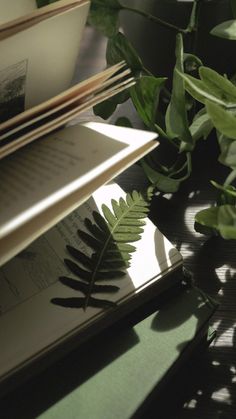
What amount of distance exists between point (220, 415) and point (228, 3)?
1.17 feet

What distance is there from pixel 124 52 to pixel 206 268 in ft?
0.68

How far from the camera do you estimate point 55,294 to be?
35 cm

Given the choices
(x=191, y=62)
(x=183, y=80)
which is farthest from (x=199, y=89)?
(x=191, y=62)

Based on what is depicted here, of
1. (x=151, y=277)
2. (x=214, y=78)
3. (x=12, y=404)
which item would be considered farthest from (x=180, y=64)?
(x=12, y=404)

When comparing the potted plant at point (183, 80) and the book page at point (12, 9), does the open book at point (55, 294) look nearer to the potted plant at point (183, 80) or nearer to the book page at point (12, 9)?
the potted plant at point (183, 80)

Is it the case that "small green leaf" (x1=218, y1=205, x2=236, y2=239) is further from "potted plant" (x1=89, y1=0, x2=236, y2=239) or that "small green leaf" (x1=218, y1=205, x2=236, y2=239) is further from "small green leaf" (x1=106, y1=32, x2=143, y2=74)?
"small green leaf" (x1=106, y1=32, x2=143, y2=74)

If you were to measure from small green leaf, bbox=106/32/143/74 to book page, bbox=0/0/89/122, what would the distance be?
0.06 meters

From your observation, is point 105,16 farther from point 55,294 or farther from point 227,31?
point 55,294

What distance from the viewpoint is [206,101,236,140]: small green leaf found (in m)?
0.27

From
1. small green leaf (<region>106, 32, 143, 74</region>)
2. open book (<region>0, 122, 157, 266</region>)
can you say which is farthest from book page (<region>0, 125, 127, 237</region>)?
small green leaf (<region>106, 32, 143, 74</region>)

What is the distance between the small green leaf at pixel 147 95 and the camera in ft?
1.22

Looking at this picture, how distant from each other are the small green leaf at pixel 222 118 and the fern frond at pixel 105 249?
132 mm

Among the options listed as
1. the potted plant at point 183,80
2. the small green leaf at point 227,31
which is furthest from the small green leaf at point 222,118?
the small green leaf at point 227,31

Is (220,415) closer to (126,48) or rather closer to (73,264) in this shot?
(73,264)
